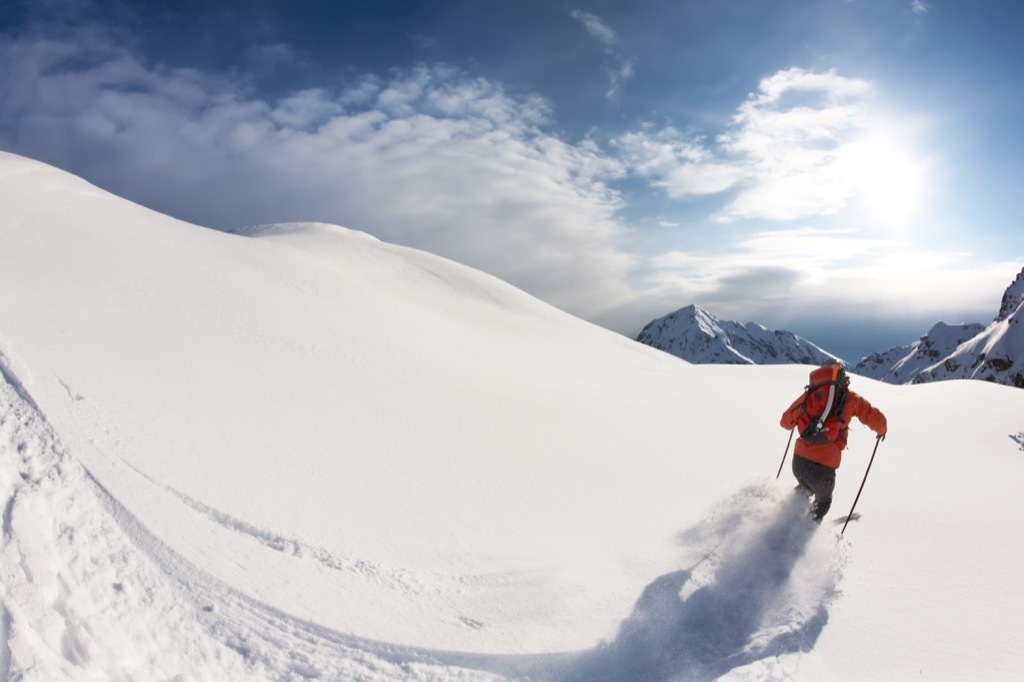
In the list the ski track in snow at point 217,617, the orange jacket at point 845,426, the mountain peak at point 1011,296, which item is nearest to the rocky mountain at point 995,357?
the mountain peak at point 1011,296

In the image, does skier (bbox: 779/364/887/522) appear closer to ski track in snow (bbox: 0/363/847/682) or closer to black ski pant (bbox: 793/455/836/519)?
black ski pant (bbox: 793/455/836/519)

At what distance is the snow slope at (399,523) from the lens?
413 cm

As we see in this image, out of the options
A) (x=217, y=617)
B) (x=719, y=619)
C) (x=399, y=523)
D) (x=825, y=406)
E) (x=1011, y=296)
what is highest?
(x=1011, y=296)

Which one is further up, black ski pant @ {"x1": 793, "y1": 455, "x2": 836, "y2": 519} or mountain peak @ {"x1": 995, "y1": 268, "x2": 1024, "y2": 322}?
mountain peak @ {"x1": 995, "y1": 268, "x2": 1024, "y2": 322}

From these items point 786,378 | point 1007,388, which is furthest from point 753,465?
point 1007,388

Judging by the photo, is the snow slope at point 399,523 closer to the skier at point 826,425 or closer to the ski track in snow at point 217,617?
the ski track in snow at point 217,617

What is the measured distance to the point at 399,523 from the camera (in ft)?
19.0

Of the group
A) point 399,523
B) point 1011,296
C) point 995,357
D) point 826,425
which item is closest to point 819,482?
point 826,425

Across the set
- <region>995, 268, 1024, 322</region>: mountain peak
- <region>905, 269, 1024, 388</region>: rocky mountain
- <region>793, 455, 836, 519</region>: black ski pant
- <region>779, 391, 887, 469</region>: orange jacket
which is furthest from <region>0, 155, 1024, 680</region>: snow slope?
<region>995, 268, 1024, 322</region>: mountain peak

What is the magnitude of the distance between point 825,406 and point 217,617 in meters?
6.56

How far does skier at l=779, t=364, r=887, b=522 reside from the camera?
6.07 metres

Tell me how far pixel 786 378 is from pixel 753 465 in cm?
1172

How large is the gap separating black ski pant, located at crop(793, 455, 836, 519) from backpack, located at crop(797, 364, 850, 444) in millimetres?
333

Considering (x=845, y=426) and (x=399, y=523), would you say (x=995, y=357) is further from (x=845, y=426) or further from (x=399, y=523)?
(x=399, y=523)
